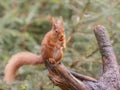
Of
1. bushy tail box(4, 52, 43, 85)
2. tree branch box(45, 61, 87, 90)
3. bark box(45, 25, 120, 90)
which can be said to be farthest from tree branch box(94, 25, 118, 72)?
bushy tail box(4, 52, 43, 85)

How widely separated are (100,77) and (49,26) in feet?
5.42

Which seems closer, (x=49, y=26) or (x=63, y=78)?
(x=63, y=78)

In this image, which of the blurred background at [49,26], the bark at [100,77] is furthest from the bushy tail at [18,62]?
the bark at [100,77]

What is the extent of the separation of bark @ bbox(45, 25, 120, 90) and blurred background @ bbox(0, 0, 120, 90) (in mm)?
254

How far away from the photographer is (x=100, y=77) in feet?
5.06

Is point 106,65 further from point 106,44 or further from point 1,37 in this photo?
point 1,37

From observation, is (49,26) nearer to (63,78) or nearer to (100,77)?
(100,77)

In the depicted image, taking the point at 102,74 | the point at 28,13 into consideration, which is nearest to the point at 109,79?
the point at 102,74

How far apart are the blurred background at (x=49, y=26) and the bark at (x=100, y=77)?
254 millimetres

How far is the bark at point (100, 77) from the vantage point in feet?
4.60

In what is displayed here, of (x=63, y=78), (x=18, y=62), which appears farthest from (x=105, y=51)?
(x=18, y=62)

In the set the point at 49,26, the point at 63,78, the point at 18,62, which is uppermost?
the point at 49,26

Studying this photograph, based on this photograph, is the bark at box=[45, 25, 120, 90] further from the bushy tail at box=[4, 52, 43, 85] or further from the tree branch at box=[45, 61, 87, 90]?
the bushy tail at box=[4, 52, 43, 85]

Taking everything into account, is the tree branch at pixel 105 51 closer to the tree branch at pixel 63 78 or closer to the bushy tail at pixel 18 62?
the tree branch at pixel 63 78
